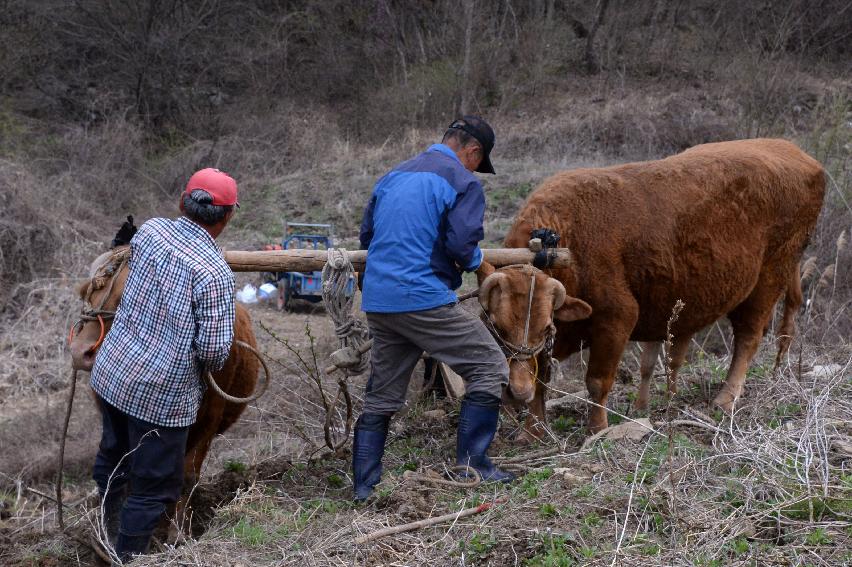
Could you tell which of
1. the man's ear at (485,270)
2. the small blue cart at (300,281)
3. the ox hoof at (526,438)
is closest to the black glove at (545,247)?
the man's ear at (485,270)

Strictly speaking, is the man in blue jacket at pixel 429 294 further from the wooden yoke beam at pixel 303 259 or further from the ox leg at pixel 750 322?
the ox leg at pixel 750 322

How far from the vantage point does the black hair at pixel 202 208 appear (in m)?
4.74

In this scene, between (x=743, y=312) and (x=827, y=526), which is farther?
(x=743, y=312)

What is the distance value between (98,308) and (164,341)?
660 millimetres

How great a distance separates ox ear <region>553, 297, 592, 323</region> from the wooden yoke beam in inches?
10.9

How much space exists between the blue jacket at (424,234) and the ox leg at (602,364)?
1539 mm

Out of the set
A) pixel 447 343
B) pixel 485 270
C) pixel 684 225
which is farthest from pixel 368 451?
pixel 684 225

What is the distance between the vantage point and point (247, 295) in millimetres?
13367

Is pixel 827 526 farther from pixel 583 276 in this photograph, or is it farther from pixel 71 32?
pixel 71 32

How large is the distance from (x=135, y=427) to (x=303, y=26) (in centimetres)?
2495

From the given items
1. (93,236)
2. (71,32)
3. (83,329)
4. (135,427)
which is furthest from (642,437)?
(71,32)

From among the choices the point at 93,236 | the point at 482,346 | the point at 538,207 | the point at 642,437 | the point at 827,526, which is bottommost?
the point at 93,236

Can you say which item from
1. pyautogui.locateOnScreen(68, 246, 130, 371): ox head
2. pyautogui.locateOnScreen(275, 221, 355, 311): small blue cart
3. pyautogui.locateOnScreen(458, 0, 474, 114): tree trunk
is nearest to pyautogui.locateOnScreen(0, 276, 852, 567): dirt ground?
pyautogui.locateOnScreen(68, 246, 130, 371): ox head

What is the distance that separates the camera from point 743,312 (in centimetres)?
770
